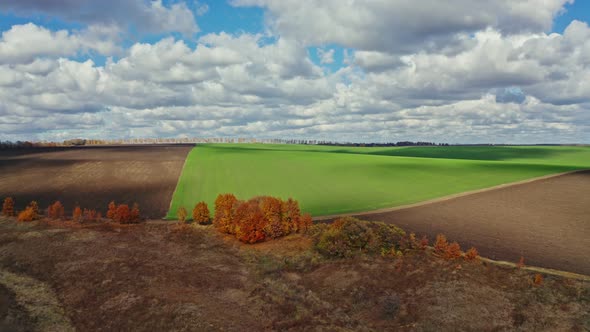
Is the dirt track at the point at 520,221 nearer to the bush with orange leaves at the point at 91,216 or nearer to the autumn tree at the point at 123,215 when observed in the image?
the autumn tree at the point at 123,215

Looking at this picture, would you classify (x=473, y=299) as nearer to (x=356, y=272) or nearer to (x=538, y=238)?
(x=356, y=272)

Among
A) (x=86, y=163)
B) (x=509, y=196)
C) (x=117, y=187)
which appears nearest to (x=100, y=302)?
(x=117, y=187)

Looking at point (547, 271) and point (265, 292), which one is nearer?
point (547, 271)

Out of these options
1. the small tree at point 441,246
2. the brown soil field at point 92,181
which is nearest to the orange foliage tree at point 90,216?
the brown soil field at point 92,181

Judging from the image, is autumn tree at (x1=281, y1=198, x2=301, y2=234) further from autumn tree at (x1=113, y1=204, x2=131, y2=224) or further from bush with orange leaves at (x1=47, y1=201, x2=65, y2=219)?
bush with orange leaves at (x1=47, y1=201, x2=65, y2=219)

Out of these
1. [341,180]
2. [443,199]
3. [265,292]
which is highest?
[341,180]

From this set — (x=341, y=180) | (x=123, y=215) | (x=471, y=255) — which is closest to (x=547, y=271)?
(x=471, y=255)

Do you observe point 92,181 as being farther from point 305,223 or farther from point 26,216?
point 305,223
